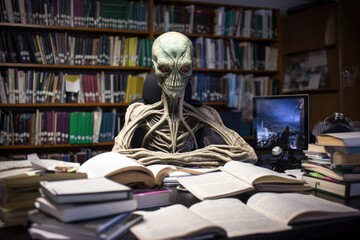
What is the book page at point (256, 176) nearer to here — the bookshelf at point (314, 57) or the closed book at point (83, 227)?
the closed book at point (83, 227)

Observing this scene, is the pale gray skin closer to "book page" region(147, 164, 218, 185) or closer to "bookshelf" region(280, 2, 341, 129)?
"book page" region(147, 164, 218, 185)

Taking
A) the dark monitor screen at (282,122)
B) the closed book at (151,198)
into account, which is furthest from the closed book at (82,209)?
the dark monitor screen at (282,122)

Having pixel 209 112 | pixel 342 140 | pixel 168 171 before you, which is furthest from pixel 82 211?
pixel 209 112

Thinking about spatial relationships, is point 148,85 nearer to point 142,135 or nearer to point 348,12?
point 142,135

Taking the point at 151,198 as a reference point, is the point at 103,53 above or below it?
above

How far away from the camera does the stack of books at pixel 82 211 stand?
2.70ft

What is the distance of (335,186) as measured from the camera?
1.28m

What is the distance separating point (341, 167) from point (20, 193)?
1.07 metres

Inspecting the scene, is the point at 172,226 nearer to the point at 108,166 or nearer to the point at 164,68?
the point at 108,166

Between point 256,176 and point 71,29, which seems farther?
point 71,29

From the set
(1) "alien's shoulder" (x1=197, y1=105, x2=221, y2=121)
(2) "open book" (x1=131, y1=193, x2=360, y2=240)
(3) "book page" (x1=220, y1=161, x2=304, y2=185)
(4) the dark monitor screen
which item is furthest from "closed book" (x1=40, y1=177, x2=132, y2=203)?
(4) the dark monitor screen

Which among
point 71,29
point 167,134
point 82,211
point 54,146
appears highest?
point 71,29

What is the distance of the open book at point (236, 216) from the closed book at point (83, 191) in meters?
0.10

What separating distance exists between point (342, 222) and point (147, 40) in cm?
289
